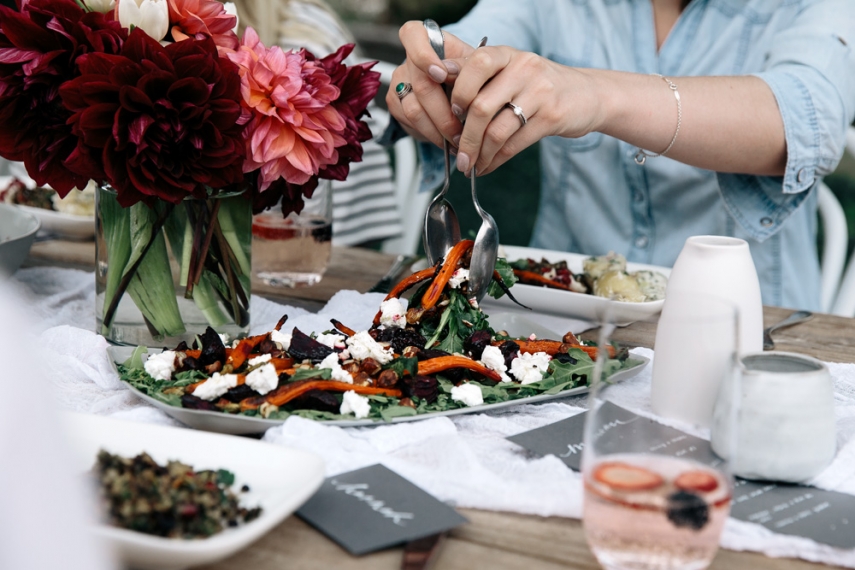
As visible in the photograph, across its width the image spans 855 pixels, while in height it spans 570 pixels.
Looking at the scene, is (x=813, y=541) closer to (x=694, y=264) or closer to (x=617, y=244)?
(x=694, y=264)

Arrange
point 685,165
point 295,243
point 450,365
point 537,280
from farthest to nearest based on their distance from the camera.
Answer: point 685,165, point 295,243, point 537,280, point 450,365

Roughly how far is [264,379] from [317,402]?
0.05 m

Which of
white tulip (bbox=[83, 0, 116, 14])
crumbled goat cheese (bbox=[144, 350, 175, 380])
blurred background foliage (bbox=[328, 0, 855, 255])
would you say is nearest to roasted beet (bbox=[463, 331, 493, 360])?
crumbled goat cheese (bbox=[144, 350, 175, 380])

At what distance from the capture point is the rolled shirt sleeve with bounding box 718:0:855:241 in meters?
1.41

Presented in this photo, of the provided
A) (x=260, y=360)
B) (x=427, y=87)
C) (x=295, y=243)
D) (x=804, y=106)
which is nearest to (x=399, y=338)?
(x=260, y=360)

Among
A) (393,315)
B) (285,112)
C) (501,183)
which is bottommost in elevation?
(501,183)

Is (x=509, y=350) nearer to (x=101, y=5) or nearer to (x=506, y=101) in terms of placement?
(x=506, y=101)

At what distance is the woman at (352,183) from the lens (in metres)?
2.38

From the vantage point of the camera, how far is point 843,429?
31.6 inches

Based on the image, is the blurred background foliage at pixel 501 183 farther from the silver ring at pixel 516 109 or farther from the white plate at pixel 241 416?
the white plate at pixel 241 416

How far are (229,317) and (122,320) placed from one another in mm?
127

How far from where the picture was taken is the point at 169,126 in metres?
0.83

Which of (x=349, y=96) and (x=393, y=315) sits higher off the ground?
(x=349, y=96)

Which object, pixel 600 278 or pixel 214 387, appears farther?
pixel 600 278
